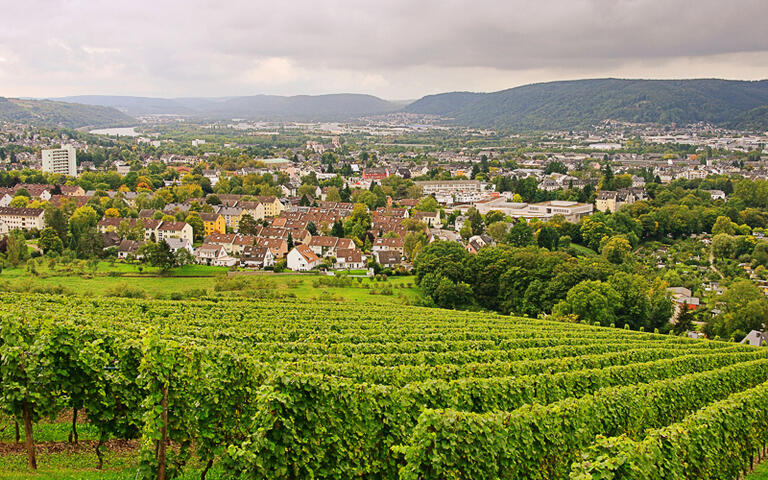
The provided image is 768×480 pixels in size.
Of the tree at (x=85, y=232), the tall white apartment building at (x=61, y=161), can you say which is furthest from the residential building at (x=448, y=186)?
the tall white apartment building at (x=61, y=161)

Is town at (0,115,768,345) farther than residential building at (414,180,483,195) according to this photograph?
No

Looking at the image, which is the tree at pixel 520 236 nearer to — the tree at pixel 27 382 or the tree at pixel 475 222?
the tree at pixel 475 222

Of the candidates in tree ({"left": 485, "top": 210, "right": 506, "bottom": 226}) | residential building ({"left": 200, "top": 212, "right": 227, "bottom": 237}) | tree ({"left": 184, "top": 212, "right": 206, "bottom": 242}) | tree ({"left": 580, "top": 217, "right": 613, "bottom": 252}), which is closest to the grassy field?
tree ({"left": 184, "top": 212, "right": 206, "bottom": 242})

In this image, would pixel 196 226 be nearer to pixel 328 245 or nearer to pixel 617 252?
pixel 328 245

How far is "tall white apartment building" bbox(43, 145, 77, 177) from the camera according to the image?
360 ft

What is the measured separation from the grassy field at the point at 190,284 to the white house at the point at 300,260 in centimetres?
297

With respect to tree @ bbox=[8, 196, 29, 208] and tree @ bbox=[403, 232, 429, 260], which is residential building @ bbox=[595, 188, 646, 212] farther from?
tree @ bbox=[8, 196, 29, 208]

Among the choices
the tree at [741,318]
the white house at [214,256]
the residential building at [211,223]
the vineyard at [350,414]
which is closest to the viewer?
the vineyard at [350,414]

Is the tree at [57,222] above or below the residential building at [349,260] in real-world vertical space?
above

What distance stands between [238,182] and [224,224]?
26472 millimetres

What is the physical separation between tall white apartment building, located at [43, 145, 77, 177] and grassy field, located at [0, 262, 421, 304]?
230ft

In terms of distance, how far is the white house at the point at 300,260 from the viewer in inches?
2176

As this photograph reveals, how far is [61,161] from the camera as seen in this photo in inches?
4405

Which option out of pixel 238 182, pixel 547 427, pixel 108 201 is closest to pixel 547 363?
pixel 547 427
